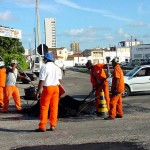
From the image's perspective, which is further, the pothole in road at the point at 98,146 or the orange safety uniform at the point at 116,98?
the orange safety uniform at the point at 116,98

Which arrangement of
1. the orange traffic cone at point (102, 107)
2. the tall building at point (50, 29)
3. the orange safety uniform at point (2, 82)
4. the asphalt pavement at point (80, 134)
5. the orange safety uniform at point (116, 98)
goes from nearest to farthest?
the asphalt pavement at point (80, 134), the orange safety uniform at point (116, 98), the orange traffic cone at point (102, 107), the orange safety uniform at point (2, 82), the tall building at point (50, 29)

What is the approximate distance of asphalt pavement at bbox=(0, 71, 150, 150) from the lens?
7.45 m

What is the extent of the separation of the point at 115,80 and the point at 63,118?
184 cm

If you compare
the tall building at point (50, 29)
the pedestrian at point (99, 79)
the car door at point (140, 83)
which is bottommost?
the car door at point (140, 83)

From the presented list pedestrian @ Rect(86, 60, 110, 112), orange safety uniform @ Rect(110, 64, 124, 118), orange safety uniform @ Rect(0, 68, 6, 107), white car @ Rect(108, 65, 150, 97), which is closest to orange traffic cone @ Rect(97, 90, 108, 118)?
pedestrian @ Rect(86, 60, 110, 112)

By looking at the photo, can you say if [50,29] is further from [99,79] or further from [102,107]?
[102,107]

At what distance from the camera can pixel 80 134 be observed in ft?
28.3

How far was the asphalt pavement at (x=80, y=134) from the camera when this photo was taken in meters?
7.45

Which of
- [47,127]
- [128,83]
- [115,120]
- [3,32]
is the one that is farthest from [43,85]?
[3,32]

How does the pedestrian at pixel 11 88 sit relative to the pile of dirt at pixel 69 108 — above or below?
above

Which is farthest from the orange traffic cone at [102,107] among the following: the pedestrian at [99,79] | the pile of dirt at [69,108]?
the pile of dirt at [69,108]

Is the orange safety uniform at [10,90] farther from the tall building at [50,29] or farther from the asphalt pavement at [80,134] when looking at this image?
the tall building at [50,29]

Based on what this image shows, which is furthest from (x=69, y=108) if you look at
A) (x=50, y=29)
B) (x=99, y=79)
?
(x=50, y=29)

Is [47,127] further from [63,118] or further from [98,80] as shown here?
[98,80]
